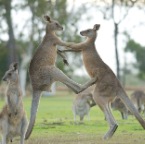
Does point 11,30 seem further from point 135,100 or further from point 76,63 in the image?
point 135,100

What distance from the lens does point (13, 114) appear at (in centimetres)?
1121

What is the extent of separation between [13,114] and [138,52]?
62.2 metres

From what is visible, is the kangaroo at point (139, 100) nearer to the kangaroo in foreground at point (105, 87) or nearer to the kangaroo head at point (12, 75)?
the kangaroo in foreground at point (105, 87)

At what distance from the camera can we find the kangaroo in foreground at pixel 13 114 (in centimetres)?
1116

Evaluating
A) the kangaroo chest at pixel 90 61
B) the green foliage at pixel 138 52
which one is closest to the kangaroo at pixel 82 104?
the kangaroo chest at pixel 90 61

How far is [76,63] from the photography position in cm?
6544

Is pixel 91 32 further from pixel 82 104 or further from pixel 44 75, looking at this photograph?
pixel 82 104

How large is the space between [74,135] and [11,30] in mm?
36073

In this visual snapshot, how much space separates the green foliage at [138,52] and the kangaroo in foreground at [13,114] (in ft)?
199

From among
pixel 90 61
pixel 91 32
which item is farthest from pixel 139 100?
pixel 90 61

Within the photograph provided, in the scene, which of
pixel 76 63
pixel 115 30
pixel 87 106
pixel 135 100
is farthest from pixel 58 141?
pixel 76 63

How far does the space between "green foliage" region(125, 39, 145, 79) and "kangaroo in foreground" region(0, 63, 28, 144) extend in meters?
60.8

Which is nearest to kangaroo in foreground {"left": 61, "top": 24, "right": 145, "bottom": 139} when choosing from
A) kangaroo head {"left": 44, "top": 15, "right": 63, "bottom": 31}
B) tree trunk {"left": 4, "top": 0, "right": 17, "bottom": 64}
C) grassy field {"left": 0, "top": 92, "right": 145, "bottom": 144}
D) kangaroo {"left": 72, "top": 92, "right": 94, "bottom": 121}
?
grassy field {"left": 0, "top": 92, "right": 145, "bottom": 144}

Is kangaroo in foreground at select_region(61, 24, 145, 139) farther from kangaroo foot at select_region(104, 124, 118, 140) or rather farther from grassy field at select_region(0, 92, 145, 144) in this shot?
grassy field at select_region(0, 92, 145, 144)
